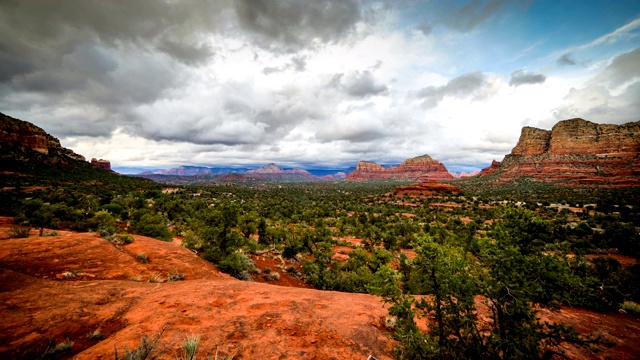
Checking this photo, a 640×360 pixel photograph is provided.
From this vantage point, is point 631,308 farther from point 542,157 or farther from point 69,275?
point 542,157

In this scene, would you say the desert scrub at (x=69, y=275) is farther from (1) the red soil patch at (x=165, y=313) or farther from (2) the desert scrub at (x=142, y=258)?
(2) the desert scrub at (x=142, y=258)

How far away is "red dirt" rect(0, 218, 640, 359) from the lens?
5945mm

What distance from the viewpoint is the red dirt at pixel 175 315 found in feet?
19.5

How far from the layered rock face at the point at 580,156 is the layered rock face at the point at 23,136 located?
19253cm

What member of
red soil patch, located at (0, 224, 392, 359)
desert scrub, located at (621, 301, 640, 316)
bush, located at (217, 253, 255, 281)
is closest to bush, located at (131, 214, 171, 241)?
bush, located at (217, 253, 255, 281)

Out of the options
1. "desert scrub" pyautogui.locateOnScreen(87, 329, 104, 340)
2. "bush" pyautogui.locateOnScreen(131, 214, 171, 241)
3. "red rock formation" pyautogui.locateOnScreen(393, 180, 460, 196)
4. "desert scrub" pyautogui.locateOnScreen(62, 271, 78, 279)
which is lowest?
"red rock formation" pyautogui.locateOnScreen(393, 180, 460, 196)

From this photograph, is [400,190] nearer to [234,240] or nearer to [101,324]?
[234,240]

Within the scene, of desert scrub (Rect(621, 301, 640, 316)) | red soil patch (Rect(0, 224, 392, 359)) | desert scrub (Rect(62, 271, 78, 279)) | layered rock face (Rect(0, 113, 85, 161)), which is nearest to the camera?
red soil patch (Rect(0, 224, 392, 359))

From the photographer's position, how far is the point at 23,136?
78250 millimetres

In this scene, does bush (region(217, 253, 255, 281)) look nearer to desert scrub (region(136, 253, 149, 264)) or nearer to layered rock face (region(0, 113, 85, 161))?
desert scrub (region(136, 253, 149, 264))

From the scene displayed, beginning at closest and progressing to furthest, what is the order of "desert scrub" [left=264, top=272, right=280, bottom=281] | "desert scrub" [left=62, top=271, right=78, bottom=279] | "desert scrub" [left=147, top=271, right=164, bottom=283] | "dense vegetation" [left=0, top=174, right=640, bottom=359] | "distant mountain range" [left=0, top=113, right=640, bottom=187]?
"dense vegetation" [left=0, top=174, right=640, bottom=359]
"desert scrub" [left=62, top=271, right=78, bottom=279]
"desert scrub" [left=147, top=271, right=164, bottom=283]
"desert scrub" [left=264, top=272, right=280, bottom=281]
"distant mountain range" [left=0, top=113, right=640, bottom=187]

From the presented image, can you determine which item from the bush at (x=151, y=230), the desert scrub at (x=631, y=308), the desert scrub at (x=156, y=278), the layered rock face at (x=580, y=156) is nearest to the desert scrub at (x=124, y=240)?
the desert scrub at (x=156, y=278)

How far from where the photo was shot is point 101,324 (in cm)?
666

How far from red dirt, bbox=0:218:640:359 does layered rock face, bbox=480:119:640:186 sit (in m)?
123
